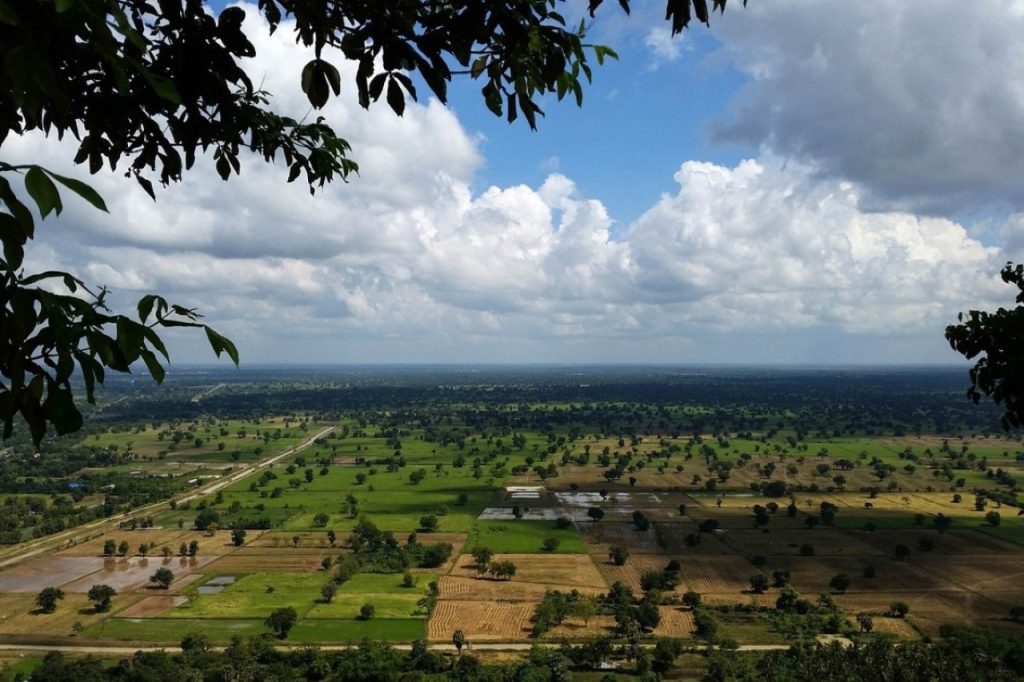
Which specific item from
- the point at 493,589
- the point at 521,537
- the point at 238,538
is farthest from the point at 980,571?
the point at 238,538

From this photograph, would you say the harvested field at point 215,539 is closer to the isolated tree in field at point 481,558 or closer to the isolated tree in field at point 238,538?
the isolated tree in field at point 238,538

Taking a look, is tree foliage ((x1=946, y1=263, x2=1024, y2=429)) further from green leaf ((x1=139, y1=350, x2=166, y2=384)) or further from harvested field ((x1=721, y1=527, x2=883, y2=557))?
harvested field ((x1=721, y1=527, x2=883, y2=557))

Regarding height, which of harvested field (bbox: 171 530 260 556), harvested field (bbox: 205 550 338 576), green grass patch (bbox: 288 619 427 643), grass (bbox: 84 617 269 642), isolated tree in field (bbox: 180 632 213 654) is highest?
isolated tree in field (bbox: 180 632 213 654)

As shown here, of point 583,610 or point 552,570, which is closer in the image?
point 583,610

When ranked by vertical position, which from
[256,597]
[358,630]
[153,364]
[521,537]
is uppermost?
[153,364]

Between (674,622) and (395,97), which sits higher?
(395,97)

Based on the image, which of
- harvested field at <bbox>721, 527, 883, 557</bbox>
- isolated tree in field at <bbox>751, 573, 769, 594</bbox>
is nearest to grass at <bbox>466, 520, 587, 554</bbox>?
harvested field at <bbox>721, 527, 883, 557</bbox>

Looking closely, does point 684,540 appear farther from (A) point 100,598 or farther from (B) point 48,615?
(B) point 48,615

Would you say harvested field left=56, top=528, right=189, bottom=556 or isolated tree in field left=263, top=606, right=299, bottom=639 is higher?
isolated tree in field left=263, top=606, right=299, bottom=639
